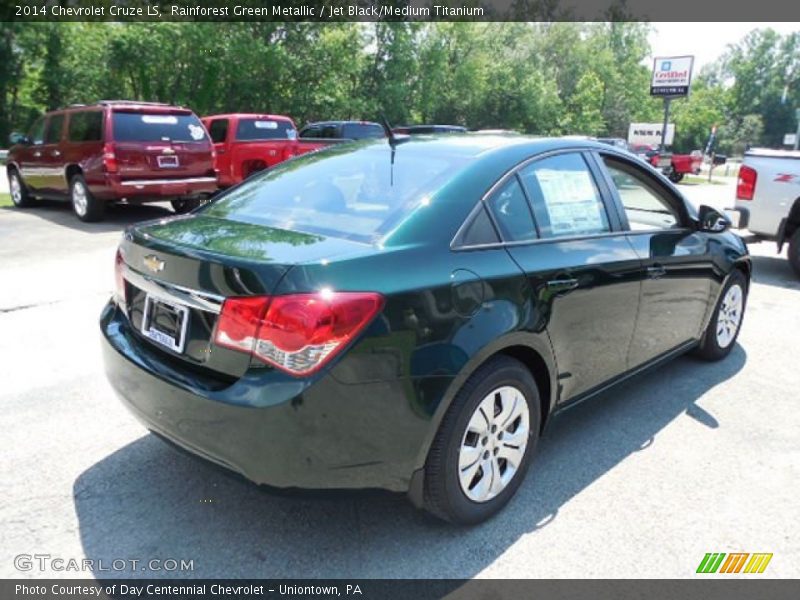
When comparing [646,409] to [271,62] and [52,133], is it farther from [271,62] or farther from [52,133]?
[271,62]

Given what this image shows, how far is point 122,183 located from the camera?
32.2 feet

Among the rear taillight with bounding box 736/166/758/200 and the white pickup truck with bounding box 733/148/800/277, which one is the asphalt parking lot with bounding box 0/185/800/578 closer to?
the white pickup truck with bounding box 733/148/800/277

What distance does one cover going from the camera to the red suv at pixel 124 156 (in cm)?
987

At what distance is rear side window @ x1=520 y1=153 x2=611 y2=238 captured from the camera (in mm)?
3076

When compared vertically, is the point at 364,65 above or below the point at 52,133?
above

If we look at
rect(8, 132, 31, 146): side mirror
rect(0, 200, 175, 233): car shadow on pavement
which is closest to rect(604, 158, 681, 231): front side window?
rect(0, 200, 175, 233): car shadow on pavement

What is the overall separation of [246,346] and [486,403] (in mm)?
1018

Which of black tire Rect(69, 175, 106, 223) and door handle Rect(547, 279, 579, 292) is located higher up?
door handle Rect(547, 279, 579, 292)

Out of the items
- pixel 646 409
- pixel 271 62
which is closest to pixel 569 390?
pixel 646 409

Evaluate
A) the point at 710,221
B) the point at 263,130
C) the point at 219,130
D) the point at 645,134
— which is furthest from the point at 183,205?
the point at 645,134

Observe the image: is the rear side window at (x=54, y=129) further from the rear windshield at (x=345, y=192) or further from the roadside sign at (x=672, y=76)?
the roadside sign at (x=672, y=76)

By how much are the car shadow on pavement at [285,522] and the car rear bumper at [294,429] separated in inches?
3.9

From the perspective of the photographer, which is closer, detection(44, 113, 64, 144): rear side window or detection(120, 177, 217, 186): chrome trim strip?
detection(120, 177, 217, 186): chrome trim strip

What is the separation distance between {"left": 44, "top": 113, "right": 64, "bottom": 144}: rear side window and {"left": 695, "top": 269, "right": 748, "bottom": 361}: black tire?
421 inches
